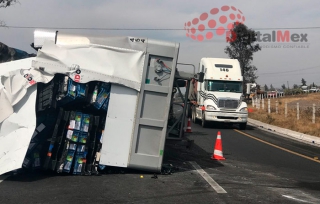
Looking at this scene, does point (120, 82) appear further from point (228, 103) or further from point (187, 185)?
point (228, 103)

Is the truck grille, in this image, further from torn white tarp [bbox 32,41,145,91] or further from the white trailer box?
torn white tarp [bbox 32,41,145,91]

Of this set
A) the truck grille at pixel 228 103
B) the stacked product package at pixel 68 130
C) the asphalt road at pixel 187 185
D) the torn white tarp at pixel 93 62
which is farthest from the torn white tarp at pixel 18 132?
the truck grille at pixel 228 103

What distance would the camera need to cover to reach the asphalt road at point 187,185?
6895 mm

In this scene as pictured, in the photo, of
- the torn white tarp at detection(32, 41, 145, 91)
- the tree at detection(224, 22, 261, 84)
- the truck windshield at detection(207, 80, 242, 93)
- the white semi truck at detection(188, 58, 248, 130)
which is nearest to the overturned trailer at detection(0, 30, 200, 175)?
the torn white tarp at detection(32, 41, 145, 91)

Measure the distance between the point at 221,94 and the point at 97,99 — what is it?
14.9 meters

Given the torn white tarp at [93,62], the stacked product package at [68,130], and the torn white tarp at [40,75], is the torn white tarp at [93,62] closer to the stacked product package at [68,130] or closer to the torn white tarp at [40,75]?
the torn white tarp at [40,75]

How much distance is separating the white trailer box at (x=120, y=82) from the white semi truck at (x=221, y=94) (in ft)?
43.7

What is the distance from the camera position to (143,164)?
845cm

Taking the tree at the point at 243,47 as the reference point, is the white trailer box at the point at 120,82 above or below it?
below

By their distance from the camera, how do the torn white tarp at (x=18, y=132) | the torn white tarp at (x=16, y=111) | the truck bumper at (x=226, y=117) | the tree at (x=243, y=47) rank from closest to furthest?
the torn white tarp at (x=18, y=132), the torn white tarp at (x=16, y=111), the truck bumper at (x=226, y=117), the tree at (x=243, y=47)

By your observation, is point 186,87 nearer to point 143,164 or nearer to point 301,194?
point 143,164

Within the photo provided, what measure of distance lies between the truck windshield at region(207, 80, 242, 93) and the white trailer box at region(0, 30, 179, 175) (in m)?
14.6

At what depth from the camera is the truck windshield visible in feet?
75.2

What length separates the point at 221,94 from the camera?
74.3ft
